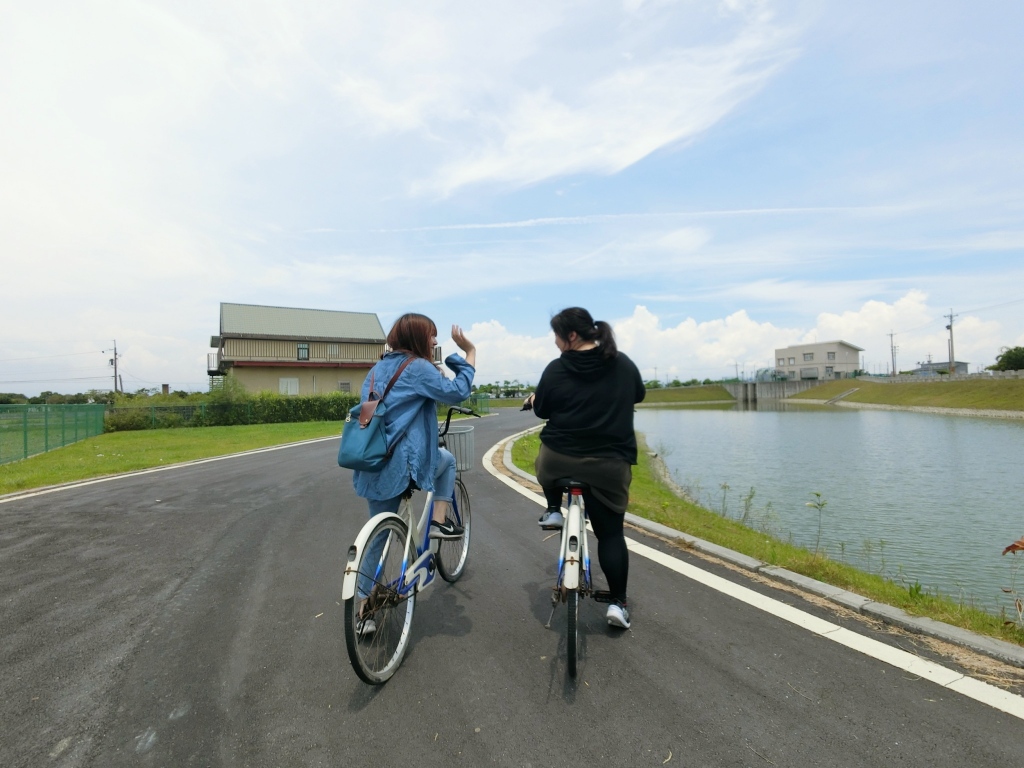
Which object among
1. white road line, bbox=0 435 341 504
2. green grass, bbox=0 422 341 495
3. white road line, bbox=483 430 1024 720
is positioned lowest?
white road line, bbox=483 430 1024 720

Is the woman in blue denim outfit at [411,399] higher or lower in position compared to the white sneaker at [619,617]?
higher

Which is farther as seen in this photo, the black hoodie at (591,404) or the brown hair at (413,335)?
the brown hair at (413,335)

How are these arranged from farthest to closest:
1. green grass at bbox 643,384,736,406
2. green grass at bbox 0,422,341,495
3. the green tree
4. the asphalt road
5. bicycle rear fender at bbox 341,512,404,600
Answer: green grass at bbox 643,384,736,406, the green tree, green grass at bbox 0,422,341,495, bicycle rear fender at bbox 341,512,404,600, the asphalt road

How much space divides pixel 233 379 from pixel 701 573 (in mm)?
32674

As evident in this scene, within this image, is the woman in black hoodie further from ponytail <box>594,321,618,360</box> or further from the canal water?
the canal water

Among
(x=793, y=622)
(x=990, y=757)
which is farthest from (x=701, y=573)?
(x=990, y=757)

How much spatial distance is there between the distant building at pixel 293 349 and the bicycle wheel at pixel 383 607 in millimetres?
A: 39522

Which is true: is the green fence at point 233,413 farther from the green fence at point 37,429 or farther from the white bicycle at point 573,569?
the white bicycle at point 573,569

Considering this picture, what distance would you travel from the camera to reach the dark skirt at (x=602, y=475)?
327 cm

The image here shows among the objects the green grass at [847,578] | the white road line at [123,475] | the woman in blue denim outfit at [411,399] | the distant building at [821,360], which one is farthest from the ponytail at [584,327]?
the distant building at [821,360]

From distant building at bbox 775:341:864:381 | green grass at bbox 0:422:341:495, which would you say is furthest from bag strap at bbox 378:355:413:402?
distant building at bbox 775:341:864:381

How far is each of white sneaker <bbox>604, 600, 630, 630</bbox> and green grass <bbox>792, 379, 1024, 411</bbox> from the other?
162 feet

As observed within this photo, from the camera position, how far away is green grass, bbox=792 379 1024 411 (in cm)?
4289

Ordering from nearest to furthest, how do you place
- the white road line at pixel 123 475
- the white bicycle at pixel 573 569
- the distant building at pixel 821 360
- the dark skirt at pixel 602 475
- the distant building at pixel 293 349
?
1. the white bicycle at pixel 573 569
2. the dark skirt at pixel 602 475
3. the white road line at pixel 123 475
4. the distant building at pixel 293 349
5. the distant building at pixel 821 360
